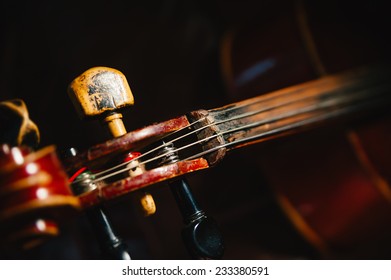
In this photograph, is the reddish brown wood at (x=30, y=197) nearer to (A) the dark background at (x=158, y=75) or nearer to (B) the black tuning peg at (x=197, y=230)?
(B) the black tuning peg at (x=197, y=230)

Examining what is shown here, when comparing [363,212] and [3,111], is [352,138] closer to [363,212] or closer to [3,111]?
[363,212]

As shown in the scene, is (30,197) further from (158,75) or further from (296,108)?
(158,75)

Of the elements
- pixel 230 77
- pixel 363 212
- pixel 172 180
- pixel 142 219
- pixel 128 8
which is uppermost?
pixel 128 8

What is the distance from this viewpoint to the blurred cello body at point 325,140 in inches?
40.9

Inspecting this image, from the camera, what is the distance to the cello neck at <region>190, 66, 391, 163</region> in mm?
686

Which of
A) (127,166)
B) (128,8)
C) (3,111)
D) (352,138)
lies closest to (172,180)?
(127,166)

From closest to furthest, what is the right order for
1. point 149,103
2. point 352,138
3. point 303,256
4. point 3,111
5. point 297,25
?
1. point 3,111
2. point 352,138
3. point 297,25
4. point 303,256
5. point 149,103

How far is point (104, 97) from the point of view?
592mm

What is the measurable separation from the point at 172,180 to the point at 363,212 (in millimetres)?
772

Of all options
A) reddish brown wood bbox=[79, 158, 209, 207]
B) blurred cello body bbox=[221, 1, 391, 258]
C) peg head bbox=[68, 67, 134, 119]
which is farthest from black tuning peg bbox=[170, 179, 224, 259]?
blurred cello body bbox=[221, 1, 391, 258]

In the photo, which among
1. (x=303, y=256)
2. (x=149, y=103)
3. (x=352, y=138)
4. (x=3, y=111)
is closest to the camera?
(x=3, y=111)

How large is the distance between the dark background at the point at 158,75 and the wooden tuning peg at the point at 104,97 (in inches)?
24.4

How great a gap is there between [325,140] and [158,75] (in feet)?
2.31

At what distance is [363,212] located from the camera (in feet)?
3.66
